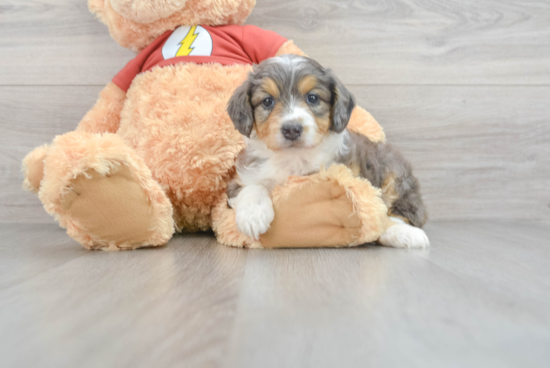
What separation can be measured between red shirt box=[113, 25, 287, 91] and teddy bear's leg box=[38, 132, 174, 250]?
66 cm

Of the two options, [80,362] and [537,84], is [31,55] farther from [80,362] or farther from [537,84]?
[537,84]

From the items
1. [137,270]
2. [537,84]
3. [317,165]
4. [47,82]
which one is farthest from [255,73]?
[537,84]

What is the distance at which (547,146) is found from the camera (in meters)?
2.66

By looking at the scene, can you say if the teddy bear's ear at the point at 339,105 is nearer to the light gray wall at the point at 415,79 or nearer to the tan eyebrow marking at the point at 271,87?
the tan eyebrow marking at the point at 271,87

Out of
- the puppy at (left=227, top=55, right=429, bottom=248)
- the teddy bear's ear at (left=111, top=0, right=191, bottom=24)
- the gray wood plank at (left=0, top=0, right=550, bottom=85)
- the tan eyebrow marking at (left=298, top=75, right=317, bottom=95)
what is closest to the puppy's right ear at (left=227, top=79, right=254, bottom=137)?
the puppy at (left=227, top=55, right=429, bottom=248)

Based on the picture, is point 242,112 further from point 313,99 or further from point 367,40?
point 367,40

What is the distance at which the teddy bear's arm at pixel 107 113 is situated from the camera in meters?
2.25

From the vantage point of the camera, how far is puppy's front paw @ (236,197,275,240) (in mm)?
1595

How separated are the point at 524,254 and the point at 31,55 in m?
2.87

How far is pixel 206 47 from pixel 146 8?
32 centimetres

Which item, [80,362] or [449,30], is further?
[449,30]

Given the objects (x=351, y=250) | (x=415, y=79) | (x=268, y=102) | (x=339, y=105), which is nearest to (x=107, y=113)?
(x=268, y=102)

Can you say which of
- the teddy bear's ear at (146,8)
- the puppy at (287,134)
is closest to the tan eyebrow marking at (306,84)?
the puppy at (287,134)

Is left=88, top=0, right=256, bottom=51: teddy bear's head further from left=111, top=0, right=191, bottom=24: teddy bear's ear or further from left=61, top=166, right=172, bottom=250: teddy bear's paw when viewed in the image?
left=61, top=166, right=172, bottom=250: teddy bear's paw
